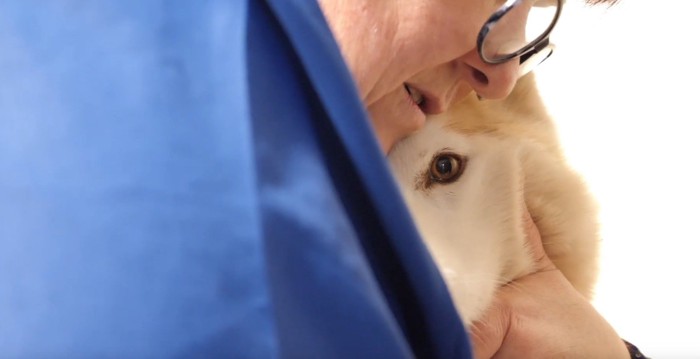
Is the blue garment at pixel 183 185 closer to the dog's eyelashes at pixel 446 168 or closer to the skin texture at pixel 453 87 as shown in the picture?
the skin texture at pixel 453 87

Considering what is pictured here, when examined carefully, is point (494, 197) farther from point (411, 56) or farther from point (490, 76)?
point (411, 56)

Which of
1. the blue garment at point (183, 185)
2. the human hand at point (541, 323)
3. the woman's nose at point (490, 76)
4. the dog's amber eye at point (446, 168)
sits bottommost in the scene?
the human hand at point (541, 323)

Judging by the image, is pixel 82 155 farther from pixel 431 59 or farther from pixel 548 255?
pixel 548 255

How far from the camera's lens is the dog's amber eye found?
1068 millimetres

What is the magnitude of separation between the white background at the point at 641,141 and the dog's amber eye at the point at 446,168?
67 centimetres

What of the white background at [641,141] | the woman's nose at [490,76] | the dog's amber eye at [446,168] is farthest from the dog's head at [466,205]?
the white background at [641,141]

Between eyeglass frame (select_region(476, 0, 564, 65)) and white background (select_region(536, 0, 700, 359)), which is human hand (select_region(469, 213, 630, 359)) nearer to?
eyeglass frame (select_region(476, 0, 564, 65))

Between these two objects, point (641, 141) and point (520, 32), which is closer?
point (520, 32)

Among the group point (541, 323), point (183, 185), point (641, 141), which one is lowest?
point (541, 323)

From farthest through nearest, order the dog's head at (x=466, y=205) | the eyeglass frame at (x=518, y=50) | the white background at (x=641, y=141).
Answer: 1. the white background at (x=641, y=141)
2. the dog's head at (x=466, y=205)
3. the eyeglass frame at (x=518, y=50)

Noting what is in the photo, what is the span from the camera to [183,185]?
457mm

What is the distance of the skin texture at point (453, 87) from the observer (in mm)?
708

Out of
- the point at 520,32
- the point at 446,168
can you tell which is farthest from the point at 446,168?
the point at 520,32

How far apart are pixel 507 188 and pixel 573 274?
0.91 ft
